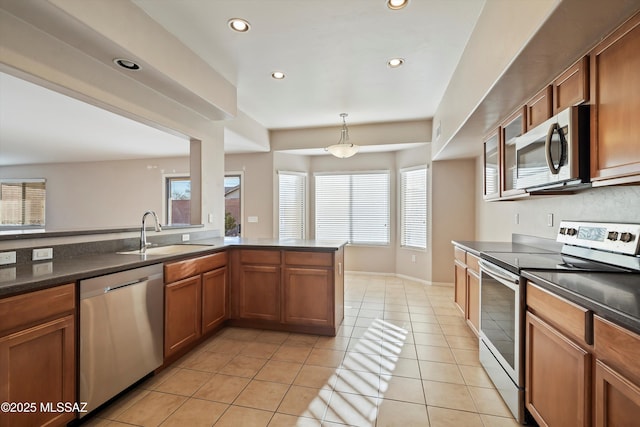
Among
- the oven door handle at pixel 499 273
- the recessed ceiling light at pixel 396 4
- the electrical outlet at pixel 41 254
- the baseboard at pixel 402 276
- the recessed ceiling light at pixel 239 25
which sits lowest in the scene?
the baseboard at pixel 402 276

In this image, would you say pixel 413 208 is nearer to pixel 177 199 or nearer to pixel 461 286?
pixel 461 286

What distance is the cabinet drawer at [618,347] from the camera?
3.09ft

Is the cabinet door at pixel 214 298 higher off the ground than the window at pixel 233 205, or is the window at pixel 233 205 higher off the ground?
the window at pixel 233 205

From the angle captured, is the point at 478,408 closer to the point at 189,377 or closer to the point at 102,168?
the point at 189,377

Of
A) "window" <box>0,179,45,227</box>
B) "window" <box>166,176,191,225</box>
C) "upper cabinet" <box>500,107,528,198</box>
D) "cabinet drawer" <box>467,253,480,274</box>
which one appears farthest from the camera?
"window" <box>0,179,45,227</box>

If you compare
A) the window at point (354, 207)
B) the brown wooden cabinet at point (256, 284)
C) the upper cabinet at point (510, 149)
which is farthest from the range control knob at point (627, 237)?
the window at point (354, 207)

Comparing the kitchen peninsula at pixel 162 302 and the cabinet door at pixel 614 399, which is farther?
the kitchen peninsula at pixel 162 302

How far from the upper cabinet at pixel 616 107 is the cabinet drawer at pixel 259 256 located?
2520mm

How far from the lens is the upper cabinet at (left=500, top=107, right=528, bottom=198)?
2.34 meters

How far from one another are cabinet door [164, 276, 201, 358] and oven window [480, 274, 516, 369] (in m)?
2.41

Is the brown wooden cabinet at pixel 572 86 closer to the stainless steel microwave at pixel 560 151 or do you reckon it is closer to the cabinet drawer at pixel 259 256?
the stainless steel microwave at pixel 560 151

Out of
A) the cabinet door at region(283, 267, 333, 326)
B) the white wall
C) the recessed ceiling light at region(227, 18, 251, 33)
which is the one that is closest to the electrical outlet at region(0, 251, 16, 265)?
the cabinet door at region(283, 267, 333, 326)

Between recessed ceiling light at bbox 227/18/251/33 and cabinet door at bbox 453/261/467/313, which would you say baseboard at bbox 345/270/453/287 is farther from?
recessed ceiling light at bbox 227/18/251/33

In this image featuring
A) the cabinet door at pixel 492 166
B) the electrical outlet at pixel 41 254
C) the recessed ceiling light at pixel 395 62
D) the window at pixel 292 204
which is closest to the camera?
the electrical outlet at pixel 41 254
